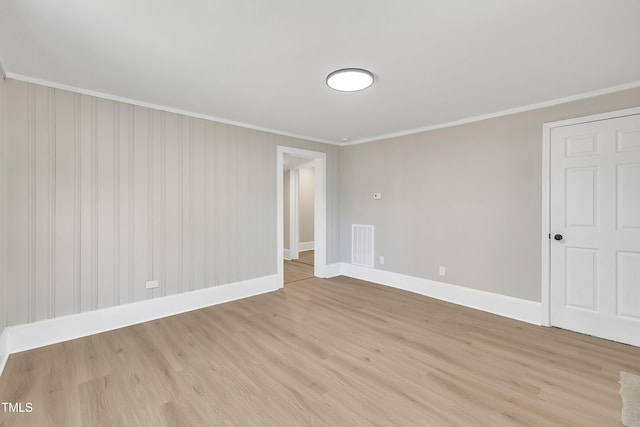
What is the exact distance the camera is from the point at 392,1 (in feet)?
4.99

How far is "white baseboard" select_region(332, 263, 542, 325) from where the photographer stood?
317cm

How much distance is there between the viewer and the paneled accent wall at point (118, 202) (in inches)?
99.3

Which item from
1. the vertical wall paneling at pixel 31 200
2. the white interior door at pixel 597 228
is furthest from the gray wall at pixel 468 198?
the vertical wall paneling at pixel 31 200

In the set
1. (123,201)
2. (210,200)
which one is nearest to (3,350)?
(123,201)

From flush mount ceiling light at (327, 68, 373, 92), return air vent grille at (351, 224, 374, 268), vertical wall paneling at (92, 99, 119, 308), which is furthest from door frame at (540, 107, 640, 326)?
vertical wall paneling at (92, 99, 119, 308)

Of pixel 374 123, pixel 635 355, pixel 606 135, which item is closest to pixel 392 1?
pixel 374 123

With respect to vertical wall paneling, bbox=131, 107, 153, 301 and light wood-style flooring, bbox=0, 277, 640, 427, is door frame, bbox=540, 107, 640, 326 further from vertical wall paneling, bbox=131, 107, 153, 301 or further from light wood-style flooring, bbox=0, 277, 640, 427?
vertical wall paneling, bbox=131, 107, 153, 301

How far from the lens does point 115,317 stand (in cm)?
296

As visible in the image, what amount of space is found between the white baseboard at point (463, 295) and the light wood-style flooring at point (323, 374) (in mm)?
189

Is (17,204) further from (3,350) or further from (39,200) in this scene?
(3,350)

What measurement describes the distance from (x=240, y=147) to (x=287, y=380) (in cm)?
297

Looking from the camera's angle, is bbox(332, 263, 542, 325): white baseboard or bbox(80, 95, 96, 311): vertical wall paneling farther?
bbox(332, 263, 542, 325): white baseboard

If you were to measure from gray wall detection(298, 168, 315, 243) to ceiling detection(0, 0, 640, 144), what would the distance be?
4.93 meters

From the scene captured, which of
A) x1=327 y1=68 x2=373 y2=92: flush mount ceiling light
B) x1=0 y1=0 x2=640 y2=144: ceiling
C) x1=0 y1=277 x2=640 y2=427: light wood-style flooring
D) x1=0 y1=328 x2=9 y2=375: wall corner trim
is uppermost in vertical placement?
x1=0 y1=0 x2=640 y2=144: ceiling
